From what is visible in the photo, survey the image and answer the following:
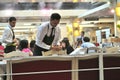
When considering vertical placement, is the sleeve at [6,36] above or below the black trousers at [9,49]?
above

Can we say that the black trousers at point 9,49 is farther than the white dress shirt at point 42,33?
Yes

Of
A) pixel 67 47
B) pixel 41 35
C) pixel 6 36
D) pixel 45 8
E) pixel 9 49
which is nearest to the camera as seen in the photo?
pixel 41 35

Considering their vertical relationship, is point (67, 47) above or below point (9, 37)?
below

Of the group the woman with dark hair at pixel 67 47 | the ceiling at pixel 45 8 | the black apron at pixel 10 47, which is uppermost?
the ceiling at pixel 45 8

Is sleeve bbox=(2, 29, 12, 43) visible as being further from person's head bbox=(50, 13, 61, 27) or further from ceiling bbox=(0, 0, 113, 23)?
ceiling bbox=(0, 0, 113, 23)

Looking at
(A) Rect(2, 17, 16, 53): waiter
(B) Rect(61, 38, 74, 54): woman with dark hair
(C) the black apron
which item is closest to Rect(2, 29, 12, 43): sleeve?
(A) Rect(2, 17, 16, 53): waiter

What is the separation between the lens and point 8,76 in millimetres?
3137

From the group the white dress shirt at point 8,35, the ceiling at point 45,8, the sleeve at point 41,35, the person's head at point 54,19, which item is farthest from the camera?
the ceiling at point 45,8

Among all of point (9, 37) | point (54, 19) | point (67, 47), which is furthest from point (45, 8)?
point (54, 19)

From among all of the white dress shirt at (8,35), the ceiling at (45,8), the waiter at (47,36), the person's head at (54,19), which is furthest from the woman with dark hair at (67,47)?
the ceiling at (45,8)

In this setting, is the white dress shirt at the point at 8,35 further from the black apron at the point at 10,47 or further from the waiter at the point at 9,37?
the black apron at the point at 10,47

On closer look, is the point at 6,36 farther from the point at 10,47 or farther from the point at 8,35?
the point at 10,47

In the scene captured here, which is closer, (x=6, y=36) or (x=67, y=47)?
(x=6, y=36)

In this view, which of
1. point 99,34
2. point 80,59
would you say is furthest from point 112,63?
point 99,34
